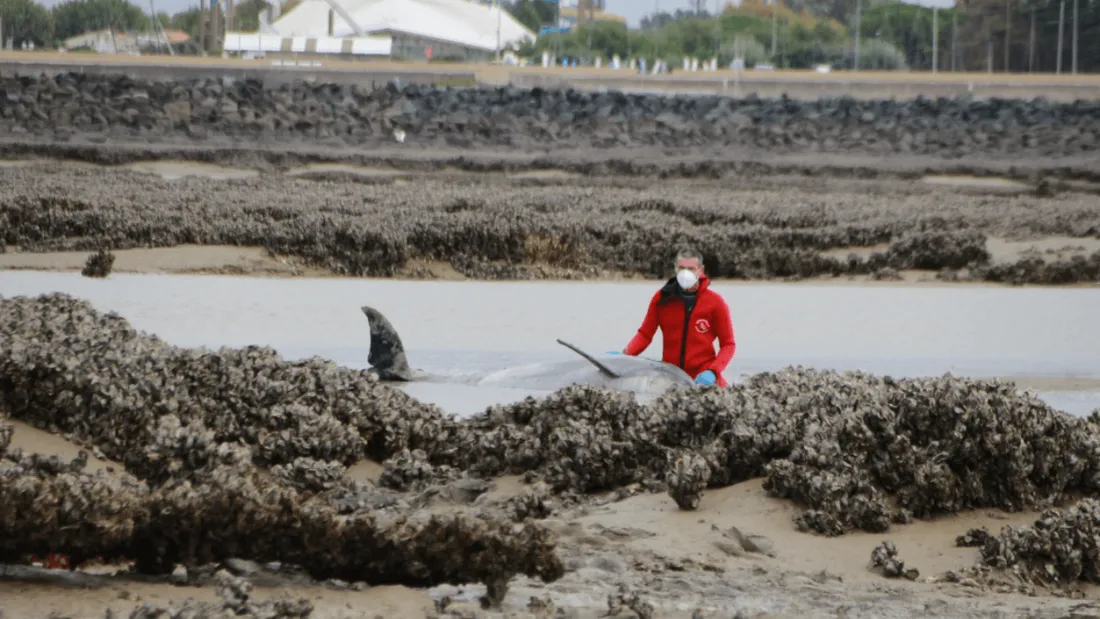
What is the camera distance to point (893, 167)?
31859mm

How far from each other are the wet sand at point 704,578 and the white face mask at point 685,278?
2.09 m

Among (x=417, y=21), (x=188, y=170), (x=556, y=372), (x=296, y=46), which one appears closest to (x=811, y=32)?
(x=296, y=46)

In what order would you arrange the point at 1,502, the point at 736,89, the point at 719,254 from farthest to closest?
the point at 736,89 < the point at 719,254 < the point at 1,502

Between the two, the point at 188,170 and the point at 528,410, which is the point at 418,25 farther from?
the point at 528,410

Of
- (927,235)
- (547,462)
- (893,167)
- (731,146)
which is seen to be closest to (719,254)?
(927,235)

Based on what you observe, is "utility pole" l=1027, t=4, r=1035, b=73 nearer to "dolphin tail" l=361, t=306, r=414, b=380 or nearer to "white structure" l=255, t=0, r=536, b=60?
"white structure" l=255, t=0, r=536, b=60

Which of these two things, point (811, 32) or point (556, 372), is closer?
point (556, 372)

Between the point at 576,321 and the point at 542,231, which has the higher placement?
the point at 542,231

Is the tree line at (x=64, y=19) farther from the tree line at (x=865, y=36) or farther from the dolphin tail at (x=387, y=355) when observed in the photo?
the dolphin tail at (x=387, y=355)

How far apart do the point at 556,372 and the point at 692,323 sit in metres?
0.98

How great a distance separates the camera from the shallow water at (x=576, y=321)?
9.88 m

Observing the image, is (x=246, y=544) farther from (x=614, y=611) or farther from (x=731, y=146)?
(x=731, y=146)

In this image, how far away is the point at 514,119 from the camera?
3631 centimetres

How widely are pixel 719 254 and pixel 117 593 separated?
1354 centimetres
